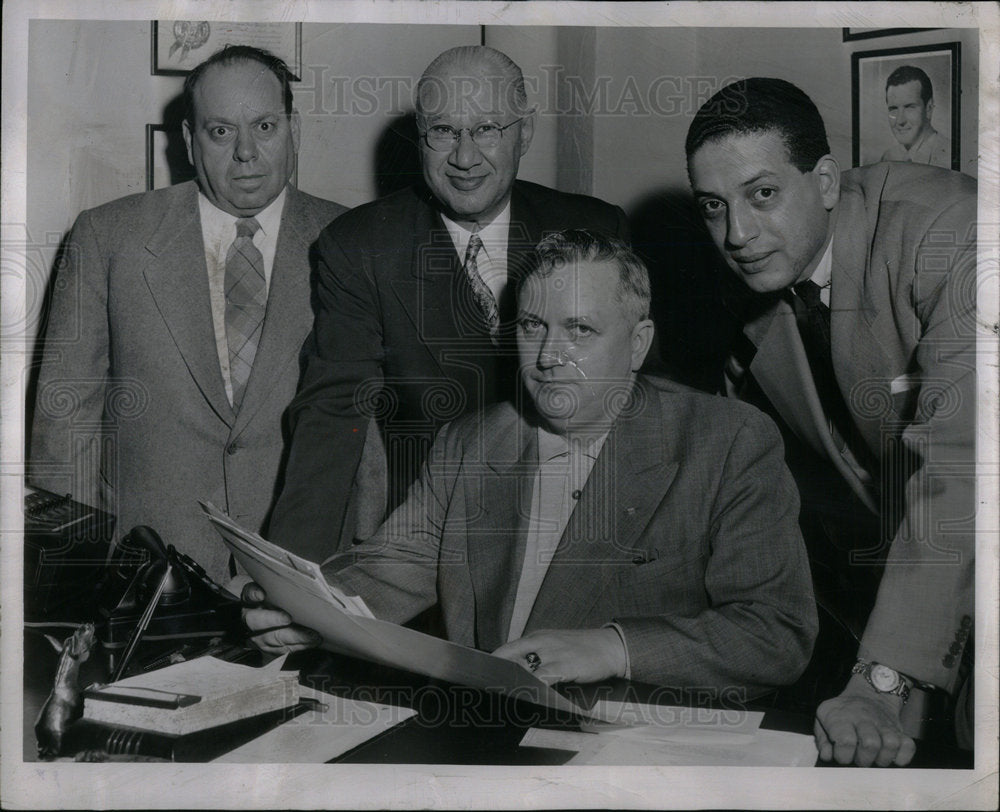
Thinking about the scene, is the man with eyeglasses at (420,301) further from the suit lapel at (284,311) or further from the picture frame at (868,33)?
the picture frame at (868,33)

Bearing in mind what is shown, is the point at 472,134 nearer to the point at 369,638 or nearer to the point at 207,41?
the point at 207,41

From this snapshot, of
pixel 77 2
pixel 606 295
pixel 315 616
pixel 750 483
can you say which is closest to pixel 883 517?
pixel 750 483

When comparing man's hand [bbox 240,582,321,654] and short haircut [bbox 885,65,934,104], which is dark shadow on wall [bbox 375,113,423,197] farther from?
short haircut [bbox 885,65,934,104]

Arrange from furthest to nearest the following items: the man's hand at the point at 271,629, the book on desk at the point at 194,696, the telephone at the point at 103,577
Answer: the telephone at the point at 103,577 → the man's hand at the point at 271,629 → the book on desk at the point at 194,696

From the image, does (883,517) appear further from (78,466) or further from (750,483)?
(78,466)

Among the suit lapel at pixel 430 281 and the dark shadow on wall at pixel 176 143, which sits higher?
the dark shadow on wall at pixel 176 143

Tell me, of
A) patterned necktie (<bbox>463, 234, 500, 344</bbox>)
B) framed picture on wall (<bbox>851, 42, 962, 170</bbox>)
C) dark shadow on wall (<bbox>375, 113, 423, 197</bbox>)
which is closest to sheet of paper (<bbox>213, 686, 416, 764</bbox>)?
patterned necktie (<bbox>463, 234, 500, 344</bbox>)

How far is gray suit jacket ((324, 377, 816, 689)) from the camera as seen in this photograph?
2.34m

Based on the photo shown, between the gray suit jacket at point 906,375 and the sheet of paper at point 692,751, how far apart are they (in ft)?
1.23

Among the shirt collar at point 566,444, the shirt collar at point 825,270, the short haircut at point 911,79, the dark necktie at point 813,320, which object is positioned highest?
the short haircut at point 911,79

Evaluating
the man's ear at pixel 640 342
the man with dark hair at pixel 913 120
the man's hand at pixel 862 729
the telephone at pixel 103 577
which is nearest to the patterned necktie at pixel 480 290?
the man's ear at pixel 640 342

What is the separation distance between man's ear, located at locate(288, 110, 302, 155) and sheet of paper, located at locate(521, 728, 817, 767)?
5.47 ft

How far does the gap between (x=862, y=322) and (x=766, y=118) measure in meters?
0.59

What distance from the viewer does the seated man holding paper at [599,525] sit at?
234cm
